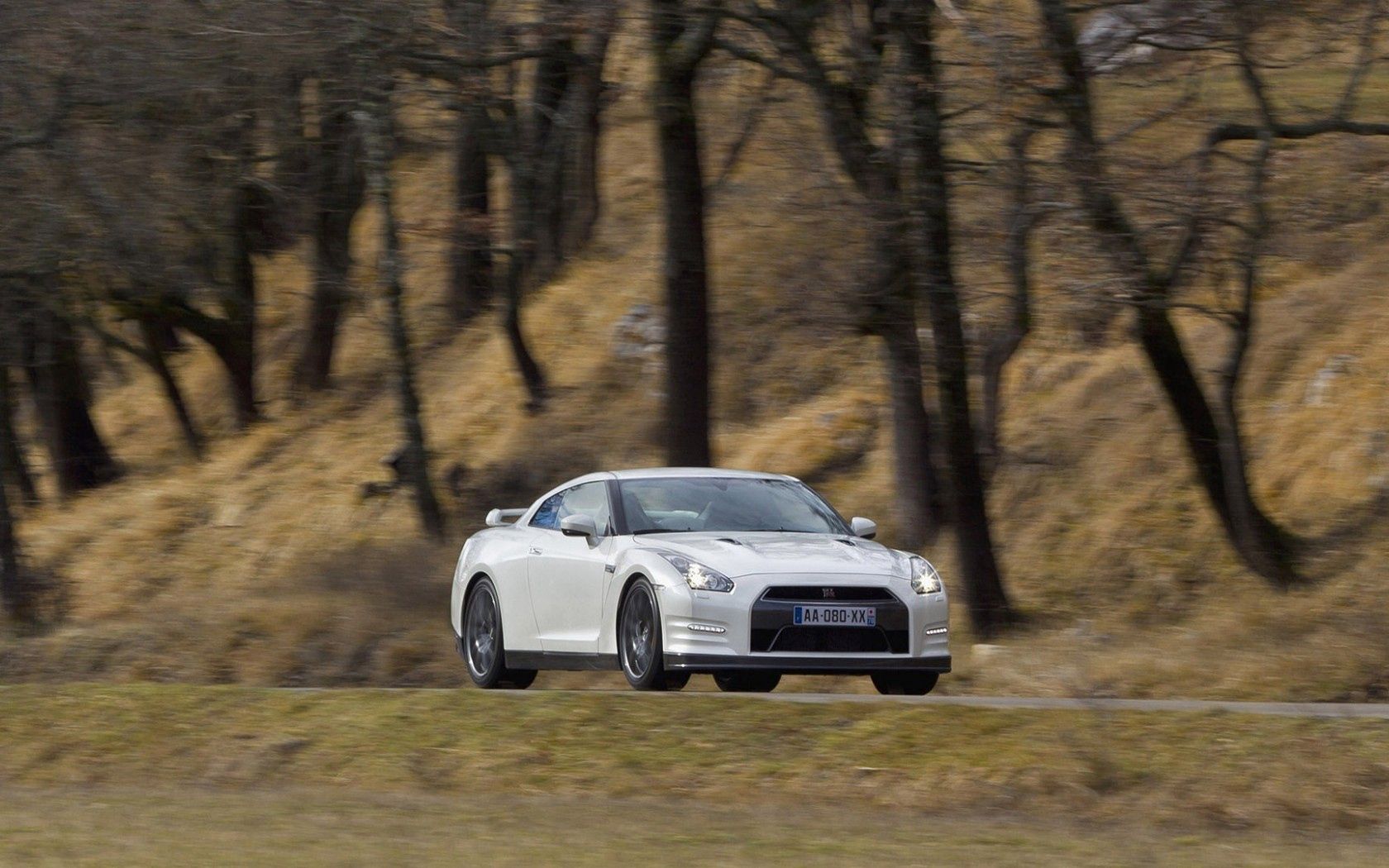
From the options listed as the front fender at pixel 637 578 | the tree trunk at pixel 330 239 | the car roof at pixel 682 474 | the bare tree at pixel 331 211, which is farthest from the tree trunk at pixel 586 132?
the front fender at pixel 637 578

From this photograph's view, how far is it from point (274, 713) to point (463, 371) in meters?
25.1

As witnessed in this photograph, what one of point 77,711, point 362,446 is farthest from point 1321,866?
point 362,446

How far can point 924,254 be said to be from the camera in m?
17.8

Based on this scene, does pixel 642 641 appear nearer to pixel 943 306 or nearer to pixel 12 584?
pixel 943 306

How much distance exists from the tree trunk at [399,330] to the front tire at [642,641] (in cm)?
1115

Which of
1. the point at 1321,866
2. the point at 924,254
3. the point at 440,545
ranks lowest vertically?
the point at 440,545

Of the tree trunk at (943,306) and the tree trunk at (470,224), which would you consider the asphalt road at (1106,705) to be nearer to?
the tree trunk at (943,306)

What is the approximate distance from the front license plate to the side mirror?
1847 millimetres

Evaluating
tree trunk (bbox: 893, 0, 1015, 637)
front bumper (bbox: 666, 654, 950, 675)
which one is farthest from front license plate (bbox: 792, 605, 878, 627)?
tree trunk (bbox: 893, 0, 1015, 637)

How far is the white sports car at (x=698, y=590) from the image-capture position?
12.4 metres

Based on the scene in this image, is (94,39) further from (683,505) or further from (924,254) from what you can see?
(683,505)

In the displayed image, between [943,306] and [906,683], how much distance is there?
5472 mm

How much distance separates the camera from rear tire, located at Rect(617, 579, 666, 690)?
41.4 ft

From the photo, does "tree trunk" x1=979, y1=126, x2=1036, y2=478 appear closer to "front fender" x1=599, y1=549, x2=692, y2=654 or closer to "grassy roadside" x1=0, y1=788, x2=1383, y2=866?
"front fender" x1=599, y1=549, x2=692, y2=654
